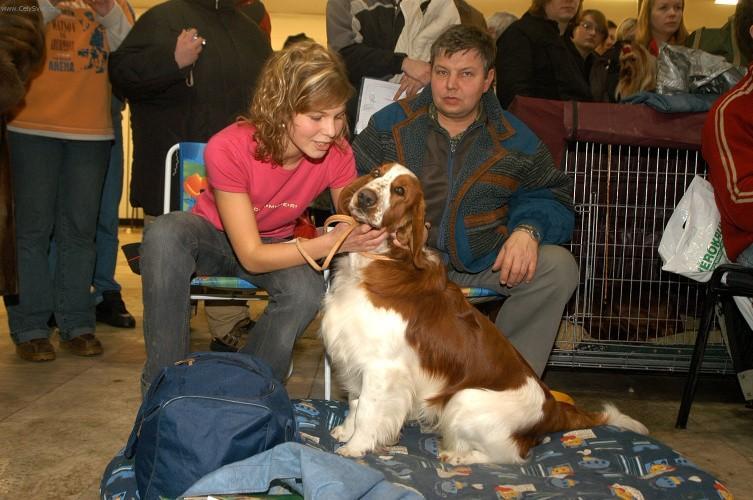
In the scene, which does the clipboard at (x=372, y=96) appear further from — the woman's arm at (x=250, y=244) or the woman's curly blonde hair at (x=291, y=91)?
the woman's arm at (x=250, y=244)

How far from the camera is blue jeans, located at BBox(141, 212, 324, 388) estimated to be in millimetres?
2873

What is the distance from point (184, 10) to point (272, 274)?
1940mm

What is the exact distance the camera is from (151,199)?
429 centimetres

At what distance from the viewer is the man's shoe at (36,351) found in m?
4.29

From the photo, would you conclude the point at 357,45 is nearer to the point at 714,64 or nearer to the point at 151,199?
the point at 151,199

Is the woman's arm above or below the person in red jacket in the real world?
below

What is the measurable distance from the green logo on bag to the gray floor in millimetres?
734

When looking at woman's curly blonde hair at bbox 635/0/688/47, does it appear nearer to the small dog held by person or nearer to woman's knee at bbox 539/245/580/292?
the small dog held by person

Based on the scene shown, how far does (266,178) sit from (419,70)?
129cm

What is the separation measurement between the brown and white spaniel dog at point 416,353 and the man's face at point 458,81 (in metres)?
0.70

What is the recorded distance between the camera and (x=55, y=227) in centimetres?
448

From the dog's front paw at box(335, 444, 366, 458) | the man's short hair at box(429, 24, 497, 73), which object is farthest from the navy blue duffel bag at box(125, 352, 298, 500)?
the man's short hair at box(429, 24, 497, 73)

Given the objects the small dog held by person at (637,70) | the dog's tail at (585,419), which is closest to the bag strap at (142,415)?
the dog's tail at (585,419)

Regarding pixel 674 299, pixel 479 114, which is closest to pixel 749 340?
pixel 674 299
